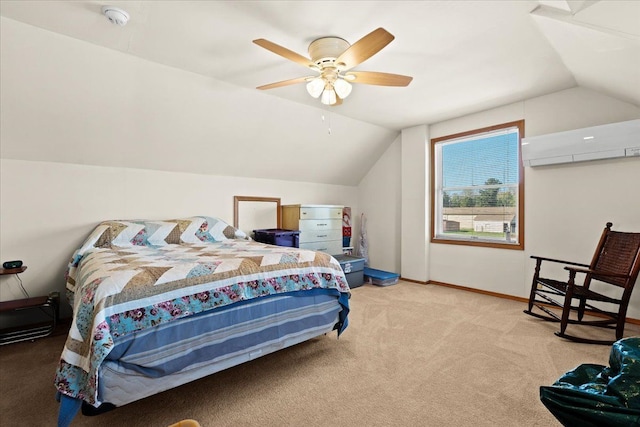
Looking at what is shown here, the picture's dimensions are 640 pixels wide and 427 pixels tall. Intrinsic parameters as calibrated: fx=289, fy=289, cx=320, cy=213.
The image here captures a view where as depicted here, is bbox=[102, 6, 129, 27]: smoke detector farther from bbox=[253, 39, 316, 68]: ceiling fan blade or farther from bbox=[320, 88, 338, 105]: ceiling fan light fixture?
bbox=[320, 88, 338, 105]: ceiling fan light fixture

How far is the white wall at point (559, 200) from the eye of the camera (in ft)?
9.66

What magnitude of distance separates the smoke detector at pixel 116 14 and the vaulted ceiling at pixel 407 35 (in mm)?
33

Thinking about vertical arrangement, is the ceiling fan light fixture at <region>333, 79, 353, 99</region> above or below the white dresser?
above

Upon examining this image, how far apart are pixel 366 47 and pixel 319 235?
3.05 meters

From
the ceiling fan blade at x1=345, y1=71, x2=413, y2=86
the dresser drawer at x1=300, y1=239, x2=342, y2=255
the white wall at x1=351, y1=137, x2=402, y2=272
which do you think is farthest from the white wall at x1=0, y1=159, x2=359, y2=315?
the white wall at x1=351, y1=137, x2=402, y2=272

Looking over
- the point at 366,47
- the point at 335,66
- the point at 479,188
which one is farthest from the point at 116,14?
the point at 479,188

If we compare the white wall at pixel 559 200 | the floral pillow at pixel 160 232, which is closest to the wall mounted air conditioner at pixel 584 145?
the white wall at pixel 559 200

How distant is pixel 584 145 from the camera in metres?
3.01

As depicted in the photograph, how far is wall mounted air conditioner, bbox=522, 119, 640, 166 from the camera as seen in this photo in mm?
2773

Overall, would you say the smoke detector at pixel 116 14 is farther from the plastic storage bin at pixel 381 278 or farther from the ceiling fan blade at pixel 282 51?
the plastic storage bin at pixel 381 278

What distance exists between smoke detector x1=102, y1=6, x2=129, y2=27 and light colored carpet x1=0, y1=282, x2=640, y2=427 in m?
2.48

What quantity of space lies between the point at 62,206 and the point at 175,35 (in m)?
2.11

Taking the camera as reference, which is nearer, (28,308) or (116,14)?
(116,14)

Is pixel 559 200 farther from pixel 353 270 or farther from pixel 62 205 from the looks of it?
pixel 62 205
